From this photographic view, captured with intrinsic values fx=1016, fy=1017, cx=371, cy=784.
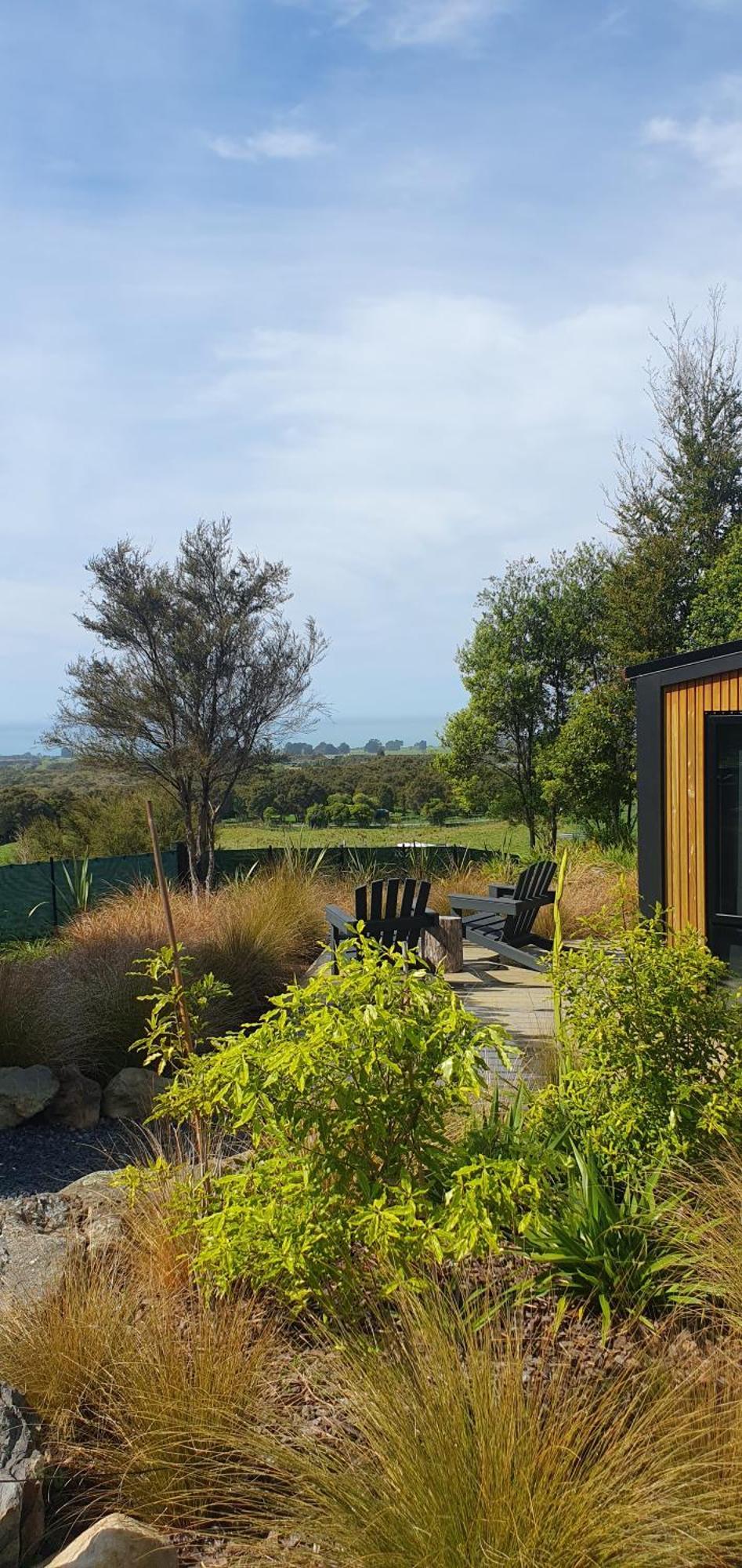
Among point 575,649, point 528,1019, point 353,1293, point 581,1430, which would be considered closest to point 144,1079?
point 528,1019

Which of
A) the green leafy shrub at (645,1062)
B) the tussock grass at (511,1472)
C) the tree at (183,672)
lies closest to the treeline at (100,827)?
the tree at (183,672)

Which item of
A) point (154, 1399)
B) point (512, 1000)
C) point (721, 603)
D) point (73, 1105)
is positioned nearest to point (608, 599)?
point (721, 603)

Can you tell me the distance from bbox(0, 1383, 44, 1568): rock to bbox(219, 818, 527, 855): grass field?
18.8 metres

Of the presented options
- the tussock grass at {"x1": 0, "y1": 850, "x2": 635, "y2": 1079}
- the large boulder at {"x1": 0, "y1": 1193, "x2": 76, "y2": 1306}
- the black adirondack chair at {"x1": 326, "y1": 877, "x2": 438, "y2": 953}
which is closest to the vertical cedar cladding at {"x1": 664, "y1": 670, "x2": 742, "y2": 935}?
the tussock grass at {"x1": 0, "y1": 850, "x2": 635, "y2": 1079}

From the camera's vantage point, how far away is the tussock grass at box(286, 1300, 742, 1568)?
169 cm

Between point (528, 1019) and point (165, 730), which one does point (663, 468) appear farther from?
point (528, 1019)

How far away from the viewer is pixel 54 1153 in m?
5.34

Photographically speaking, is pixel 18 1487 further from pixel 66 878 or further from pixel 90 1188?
pixel 66 878

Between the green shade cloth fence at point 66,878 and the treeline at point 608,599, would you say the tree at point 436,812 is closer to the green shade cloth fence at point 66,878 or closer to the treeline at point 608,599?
the treeline at point 608,599

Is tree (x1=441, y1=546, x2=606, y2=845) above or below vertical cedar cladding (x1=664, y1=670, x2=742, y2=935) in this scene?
above

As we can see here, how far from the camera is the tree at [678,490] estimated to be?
59.7 feet

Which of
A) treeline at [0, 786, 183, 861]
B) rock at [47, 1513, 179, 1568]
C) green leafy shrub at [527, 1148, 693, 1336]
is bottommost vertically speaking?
rock at [47, 1513, 179, 1568]

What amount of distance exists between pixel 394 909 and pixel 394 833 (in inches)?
749

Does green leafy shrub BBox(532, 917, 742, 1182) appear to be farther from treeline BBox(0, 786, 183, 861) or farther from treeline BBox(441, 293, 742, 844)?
treeline BBox(441, 293, 742, 844)
